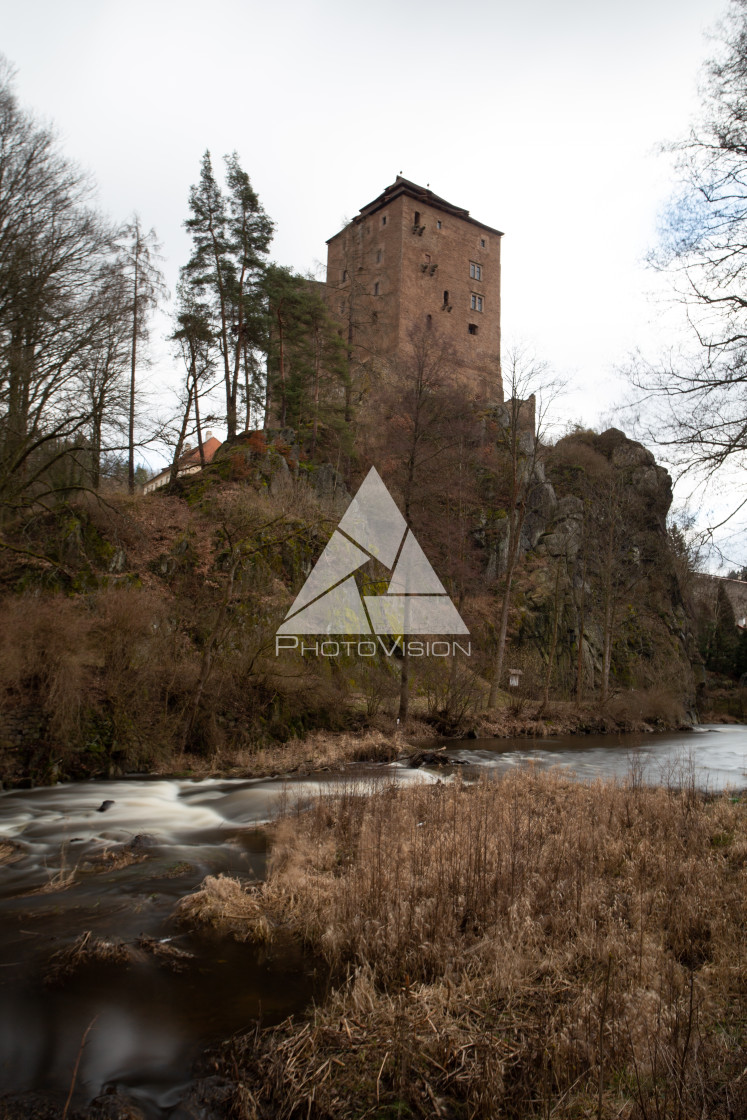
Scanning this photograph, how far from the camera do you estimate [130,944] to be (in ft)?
17.9

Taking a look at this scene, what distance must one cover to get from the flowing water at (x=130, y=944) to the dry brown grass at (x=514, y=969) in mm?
448

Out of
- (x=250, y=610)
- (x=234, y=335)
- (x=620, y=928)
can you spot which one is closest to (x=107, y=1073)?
(x=620, y=928)

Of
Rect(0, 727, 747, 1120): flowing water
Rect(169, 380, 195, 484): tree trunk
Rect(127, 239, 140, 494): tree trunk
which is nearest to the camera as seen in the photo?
Rect(0, 727, 747, 1120): flowing water

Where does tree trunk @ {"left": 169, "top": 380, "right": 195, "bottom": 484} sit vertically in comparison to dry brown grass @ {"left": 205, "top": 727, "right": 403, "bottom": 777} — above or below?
above

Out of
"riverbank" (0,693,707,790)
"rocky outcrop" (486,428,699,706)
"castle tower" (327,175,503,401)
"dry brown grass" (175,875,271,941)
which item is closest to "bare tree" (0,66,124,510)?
"riverbank" (0,693,707,790)

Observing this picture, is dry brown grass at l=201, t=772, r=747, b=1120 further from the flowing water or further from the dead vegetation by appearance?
the dead vegetation

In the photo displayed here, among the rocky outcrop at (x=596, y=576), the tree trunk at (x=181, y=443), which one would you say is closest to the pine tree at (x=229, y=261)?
A: the tree trunk at (x=181, y=443)

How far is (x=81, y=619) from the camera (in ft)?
44.2

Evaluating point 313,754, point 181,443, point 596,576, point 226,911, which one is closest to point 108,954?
point 226,911

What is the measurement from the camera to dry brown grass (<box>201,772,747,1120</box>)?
3348 millimetres

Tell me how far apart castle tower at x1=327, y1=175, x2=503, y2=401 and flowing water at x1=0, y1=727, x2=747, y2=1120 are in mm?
38202

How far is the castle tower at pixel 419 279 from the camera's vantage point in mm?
46844

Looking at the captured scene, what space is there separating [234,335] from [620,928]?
1184 inches

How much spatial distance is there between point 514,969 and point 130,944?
319 cm
